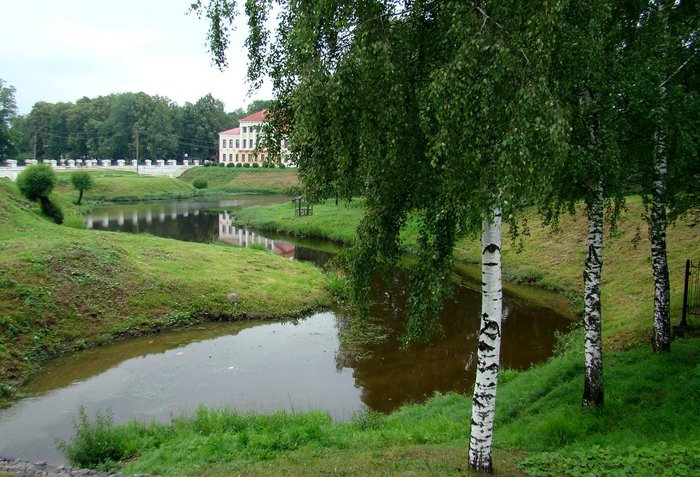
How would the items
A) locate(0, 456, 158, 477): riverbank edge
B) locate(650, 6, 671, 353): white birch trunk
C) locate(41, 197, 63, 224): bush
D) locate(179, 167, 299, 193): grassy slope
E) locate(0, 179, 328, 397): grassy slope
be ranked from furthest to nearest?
locate(179, 167, 299, 193): grassy slope
locate(41, 197, 63, 224): bush
locate(0, 179, 328, 397): grassy slope
locate(650, 6, 671, 353): white birch trunk
locate(0, 456, 158, 477): riverbank edge

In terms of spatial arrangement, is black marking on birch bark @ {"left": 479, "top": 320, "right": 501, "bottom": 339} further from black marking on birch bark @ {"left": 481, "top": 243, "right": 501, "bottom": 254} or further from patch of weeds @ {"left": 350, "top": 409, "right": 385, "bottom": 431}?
patch of weeds @ {"left": 350, "top": 409, "right": 385, "bottom": 431}

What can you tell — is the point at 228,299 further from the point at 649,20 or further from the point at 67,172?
the point at 67,172

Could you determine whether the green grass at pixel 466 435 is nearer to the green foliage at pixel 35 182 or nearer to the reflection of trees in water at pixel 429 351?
the reflection of trees in water at pixel 429 351

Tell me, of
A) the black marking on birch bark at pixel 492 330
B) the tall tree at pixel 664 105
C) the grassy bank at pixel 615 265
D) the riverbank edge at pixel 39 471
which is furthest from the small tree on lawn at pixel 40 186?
the tall tree at pixel 664 105

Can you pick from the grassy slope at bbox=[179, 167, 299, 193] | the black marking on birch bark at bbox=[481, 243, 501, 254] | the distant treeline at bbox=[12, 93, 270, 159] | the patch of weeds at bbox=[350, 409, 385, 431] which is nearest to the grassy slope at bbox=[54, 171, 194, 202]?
the grassy slope at bbox=[179, 167, 299, 193]

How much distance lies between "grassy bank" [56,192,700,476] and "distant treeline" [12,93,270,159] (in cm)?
10125

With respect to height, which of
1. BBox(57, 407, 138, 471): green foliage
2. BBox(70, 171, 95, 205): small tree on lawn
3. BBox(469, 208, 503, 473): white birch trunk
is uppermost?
BBox(70, 171, 95, 205): small tree on lawn

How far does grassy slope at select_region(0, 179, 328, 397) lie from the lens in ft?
55.1

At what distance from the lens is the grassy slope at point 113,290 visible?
16.8m

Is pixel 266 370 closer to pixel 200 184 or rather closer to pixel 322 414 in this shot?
pixel 322 414

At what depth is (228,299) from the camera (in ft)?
71.5

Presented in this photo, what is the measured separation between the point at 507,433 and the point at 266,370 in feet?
28.6

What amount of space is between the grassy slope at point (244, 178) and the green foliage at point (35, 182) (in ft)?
178

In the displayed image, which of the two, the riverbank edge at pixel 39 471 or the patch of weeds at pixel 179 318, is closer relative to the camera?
the riverbank edge at pixel 39 471
